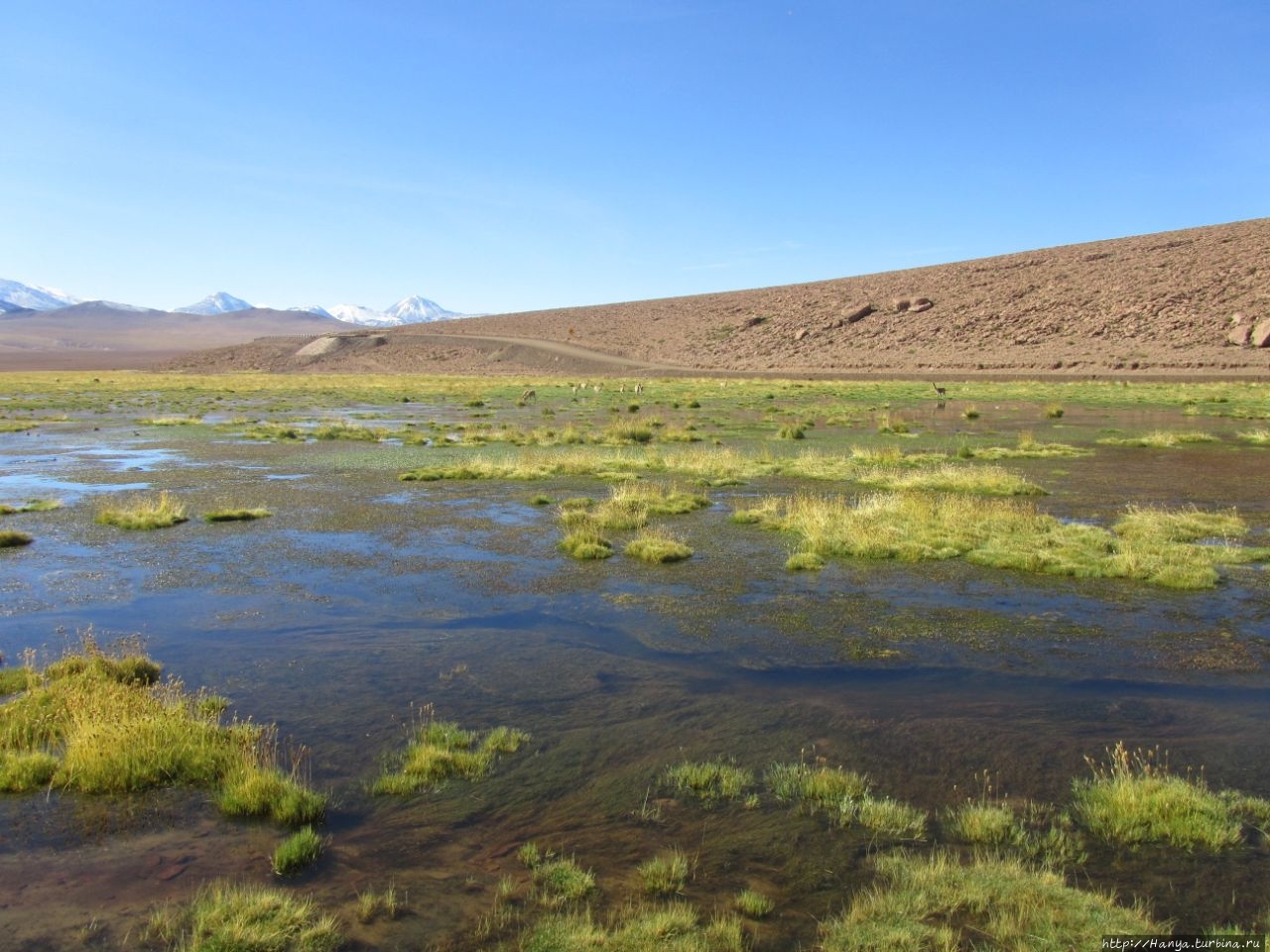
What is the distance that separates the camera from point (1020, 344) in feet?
249

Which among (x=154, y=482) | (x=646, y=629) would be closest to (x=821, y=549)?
(x=646, y=629)

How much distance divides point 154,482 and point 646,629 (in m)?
16.4

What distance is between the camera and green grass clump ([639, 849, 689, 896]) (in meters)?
5.30

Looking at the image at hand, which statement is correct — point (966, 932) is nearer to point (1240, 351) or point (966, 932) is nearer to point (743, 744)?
point (743, 744)

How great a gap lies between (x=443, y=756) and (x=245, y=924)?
2159 mm

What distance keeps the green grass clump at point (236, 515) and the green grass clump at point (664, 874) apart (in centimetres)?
1389

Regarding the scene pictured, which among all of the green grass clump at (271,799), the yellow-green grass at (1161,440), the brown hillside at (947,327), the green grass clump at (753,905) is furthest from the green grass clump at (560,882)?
the brown hillside at (947,327)

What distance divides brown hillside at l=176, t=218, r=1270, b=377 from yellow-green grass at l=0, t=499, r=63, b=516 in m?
63.9

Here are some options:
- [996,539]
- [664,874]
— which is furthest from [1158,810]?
[996,539]

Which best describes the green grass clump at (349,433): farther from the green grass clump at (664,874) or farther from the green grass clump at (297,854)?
the green grass clump at (664,874)

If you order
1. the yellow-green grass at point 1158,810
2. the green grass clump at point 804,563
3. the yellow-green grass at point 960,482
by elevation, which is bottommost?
the yellow-green grass at point 1158,810

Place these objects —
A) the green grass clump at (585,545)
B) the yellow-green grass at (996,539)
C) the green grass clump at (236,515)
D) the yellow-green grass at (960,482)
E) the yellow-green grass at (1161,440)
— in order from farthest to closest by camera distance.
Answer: the yellow-green grass at (1161,440) < the yellow-green grass at (960,482) < the green grass clump at (236,515) < the green grass clump at (585,545) < the yellow-green grass at (996,539)

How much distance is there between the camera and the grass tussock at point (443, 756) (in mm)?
6590

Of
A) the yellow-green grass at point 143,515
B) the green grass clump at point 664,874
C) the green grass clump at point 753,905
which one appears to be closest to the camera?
the green grass clump at point 753,905
